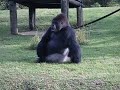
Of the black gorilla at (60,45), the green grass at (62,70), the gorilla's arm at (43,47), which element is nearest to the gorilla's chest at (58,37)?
the black gorilla at (60,45)

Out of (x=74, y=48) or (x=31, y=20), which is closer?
(x=74, y=48)

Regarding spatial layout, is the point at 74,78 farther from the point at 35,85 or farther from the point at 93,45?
the point at 93,45

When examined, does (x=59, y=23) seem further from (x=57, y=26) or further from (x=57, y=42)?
(x=57, y=42)

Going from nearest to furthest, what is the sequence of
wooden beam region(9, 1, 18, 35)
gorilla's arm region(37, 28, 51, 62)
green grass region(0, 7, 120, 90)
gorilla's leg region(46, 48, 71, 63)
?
green grass region(0, 7, 120, 90) → gorilla's leg region(46, 48, 71, 63) → gorilla's arm region(37, 28, 51, 62) → wooden beam region(9, 1, 18, 35)

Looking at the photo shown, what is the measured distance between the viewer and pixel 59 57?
6.93 m

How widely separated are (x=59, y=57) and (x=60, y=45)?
0.20 metres

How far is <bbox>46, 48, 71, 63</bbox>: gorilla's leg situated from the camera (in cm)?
693

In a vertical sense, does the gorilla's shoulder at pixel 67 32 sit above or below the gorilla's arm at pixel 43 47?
above

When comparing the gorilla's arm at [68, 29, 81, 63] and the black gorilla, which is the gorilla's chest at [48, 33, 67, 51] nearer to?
the black gorilla

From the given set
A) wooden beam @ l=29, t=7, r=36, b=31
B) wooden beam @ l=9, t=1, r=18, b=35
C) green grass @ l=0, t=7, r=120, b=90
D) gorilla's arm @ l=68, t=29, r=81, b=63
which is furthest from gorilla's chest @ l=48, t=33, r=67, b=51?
wooden beam @ l=29, t=7, r=36, b=31

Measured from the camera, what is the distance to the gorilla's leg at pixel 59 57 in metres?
6.93

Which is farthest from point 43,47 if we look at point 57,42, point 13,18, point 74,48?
point 13,18

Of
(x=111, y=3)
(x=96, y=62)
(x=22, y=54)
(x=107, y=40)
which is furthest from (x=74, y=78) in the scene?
(x=111, y=3)

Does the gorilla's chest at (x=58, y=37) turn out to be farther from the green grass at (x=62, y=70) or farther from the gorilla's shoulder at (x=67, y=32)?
the green grass at (x=62, y=70)
